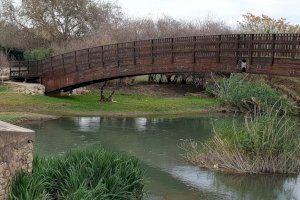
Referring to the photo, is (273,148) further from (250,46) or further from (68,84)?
(68,84)

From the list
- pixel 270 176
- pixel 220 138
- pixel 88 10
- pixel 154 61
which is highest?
pixel 88 10

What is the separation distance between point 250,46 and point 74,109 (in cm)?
1308

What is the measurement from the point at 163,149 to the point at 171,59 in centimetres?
671

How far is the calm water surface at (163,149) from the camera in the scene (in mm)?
15867

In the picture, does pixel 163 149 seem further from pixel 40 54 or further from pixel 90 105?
pixel 40 54

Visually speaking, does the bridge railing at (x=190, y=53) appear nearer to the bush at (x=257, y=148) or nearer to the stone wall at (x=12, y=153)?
the bush at (x=257, y=148)

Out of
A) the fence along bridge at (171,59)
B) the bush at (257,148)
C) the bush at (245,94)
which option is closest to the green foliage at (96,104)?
the fence along bridge at (171,59)

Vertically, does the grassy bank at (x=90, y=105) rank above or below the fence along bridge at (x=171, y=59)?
below

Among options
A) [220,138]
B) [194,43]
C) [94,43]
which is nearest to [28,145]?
[220,138]

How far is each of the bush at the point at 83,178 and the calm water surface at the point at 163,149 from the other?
2143 millimetres

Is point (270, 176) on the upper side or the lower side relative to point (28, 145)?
lower

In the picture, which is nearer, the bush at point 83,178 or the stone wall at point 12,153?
the stone wall at point 12,153

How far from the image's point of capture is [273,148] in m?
16.8

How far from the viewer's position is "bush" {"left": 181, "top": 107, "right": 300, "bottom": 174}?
658 inches
